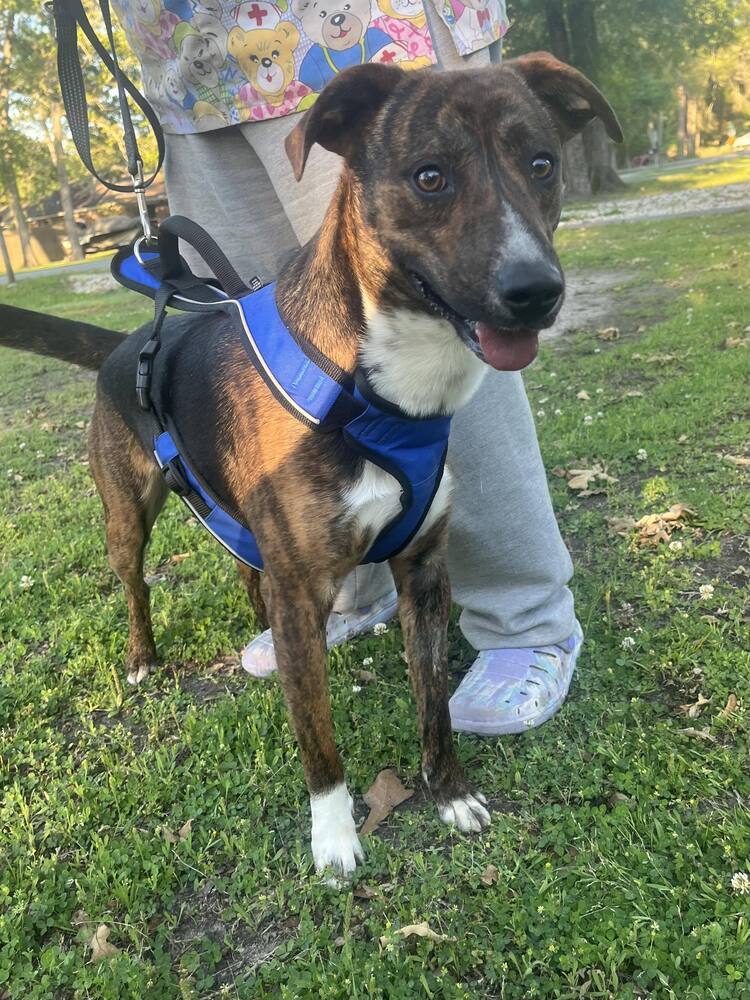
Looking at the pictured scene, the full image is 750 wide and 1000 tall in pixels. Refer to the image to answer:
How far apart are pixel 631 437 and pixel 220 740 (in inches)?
128

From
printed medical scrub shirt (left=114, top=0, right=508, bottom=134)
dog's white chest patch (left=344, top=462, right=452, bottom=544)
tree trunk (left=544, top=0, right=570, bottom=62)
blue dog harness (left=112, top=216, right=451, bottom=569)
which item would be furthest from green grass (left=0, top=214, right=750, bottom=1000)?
tree trunk (left=544, top=0, right=570, bottom=62)

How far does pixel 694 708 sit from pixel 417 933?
1.22m

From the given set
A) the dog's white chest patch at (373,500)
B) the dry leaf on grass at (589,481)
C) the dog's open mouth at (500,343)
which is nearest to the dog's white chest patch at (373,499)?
the dog's white chest patch at (373,500)

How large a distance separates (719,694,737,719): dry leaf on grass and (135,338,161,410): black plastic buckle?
2218 millimetres

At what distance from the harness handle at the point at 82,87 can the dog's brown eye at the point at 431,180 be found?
1358 millimetres

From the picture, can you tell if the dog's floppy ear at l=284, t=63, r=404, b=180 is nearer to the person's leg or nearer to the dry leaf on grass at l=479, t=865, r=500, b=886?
the person's leg

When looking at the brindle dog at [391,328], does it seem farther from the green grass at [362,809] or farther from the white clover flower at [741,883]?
the white clover flower at [741,883]

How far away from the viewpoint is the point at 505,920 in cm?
203

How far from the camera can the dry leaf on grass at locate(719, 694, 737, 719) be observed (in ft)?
8.27

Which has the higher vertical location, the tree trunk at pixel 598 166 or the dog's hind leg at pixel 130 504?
the dog's hind leg at pixel 130 504

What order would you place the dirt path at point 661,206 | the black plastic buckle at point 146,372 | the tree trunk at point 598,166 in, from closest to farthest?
the black plastic buckle at point 146,372
the dirt path at point 661,206
the tree trunk at point 598,166

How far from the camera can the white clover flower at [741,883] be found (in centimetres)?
196

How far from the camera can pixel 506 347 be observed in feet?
6.18

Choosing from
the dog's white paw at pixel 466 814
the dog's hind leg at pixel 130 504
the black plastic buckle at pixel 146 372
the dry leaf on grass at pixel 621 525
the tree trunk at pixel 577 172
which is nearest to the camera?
the dog's white paw at pixel 466 814
